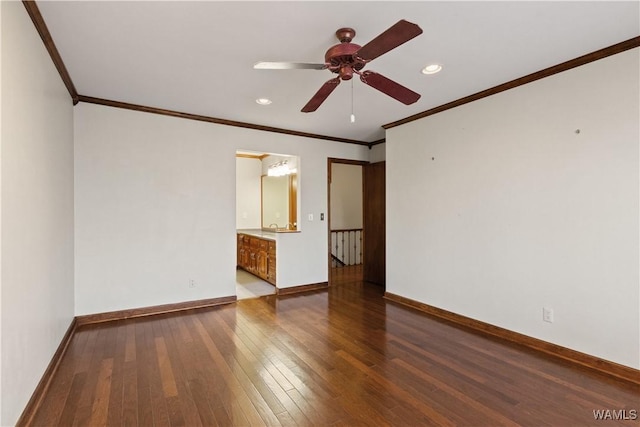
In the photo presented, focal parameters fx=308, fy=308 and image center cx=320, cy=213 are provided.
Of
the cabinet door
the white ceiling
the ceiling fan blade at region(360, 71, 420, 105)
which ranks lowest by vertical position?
the cabinet door

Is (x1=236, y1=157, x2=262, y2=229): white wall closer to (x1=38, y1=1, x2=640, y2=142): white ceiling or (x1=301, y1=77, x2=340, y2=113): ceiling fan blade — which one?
(x1=38, y1=1, x2=640, y2=142): white ceiling

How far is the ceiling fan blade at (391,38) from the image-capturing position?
5.18 ft

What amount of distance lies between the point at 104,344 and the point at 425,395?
9.62ft

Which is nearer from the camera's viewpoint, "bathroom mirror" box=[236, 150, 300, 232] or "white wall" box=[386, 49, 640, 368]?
"white wall" box=[386, 49, 640, 368]

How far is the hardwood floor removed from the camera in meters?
1.94

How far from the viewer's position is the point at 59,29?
85.7 inches

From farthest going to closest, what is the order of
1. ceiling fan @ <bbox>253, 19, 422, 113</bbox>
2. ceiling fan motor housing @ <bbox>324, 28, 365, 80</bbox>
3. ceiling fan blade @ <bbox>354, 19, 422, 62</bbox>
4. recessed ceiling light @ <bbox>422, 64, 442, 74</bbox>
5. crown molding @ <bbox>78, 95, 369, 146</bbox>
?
crown molding @ <bbox>78, 95, 369, 146</bbox> < recessed ceiling light @ <bbox>422, 64, 442, 74</bbox> < ceiling fan motor housing @ <bbox>324, 28, 365, 80</bbox> < ceiling fan @ <bbox>253, 19, 422, 113</bbox> < ceiling fan blade @ <bbox>354, 19, 422, 62</bbox>

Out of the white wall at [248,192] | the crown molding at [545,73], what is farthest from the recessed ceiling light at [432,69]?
the white wall at [248,192]

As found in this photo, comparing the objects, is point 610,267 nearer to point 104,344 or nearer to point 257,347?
→ point 257,347

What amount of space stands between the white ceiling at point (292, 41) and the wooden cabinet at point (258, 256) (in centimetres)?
Result: 259

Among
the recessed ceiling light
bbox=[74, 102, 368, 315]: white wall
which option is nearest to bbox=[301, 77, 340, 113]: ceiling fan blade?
the recessed ceiling light

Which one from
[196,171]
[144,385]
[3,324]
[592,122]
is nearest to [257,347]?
[144,385]

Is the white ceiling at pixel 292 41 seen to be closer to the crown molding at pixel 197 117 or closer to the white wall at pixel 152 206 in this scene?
the crown molding at pixel 197 117

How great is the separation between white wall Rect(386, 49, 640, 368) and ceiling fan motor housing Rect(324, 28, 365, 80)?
1953 mm
